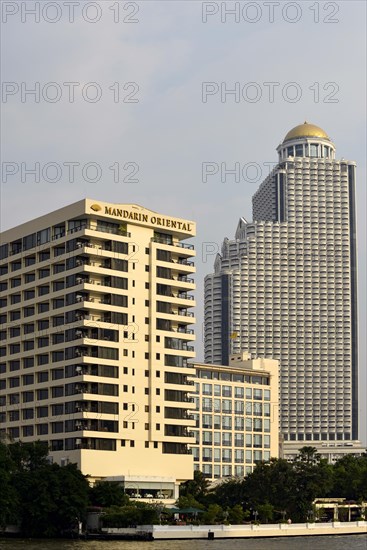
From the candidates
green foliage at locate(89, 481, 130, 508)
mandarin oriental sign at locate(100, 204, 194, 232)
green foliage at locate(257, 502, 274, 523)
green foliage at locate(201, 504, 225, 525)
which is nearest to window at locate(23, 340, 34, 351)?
mandarin oriental sign at locate(100, 204, 194, 232)

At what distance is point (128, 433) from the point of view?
149 metres

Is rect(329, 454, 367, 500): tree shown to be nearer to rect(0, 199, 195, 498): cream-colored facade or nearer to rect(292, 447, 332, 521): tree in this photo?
rect(292, 447, 332, 521): tree

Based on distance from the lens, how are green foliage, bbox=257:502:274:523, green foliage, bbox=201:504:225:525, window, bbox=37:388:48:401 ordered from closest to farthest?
1. green foliage, bbox=201:504:225:525
2. green foliage, bbox=257:502:274:523
3. window, bbox=37:388:48:401

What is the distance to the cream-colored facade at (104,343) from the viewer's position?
147 metres

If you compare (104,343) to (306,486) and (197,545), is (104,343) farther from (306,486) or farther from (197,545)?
(197,545)

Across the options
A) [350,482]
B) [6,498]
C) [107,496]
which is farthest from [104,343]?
[350,482]

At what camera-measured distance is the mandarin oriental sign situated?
152750 mm

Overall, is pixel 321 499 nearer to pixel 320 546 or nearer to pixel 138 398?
pixel 138 398

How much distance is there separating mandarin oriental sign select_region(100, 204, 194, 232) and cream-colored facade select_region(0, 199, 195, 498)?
0.19m

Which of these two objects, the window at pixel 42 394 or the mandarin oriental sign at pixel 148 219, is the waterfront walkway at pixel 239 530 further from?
the mandarin oriental sign at pixel 148 219

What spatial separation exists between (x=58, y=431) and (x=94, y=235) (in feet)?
94.0

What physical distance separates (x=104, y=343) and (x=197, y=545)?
40.3 m

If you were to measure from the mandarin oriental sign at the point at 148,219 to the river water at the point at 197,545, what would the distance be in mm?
50860

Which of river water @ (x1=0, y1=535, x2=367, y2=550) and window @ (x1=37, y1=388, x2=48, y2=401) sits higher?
window @ (x1=37, y1=388, x2=48, y2=401)
